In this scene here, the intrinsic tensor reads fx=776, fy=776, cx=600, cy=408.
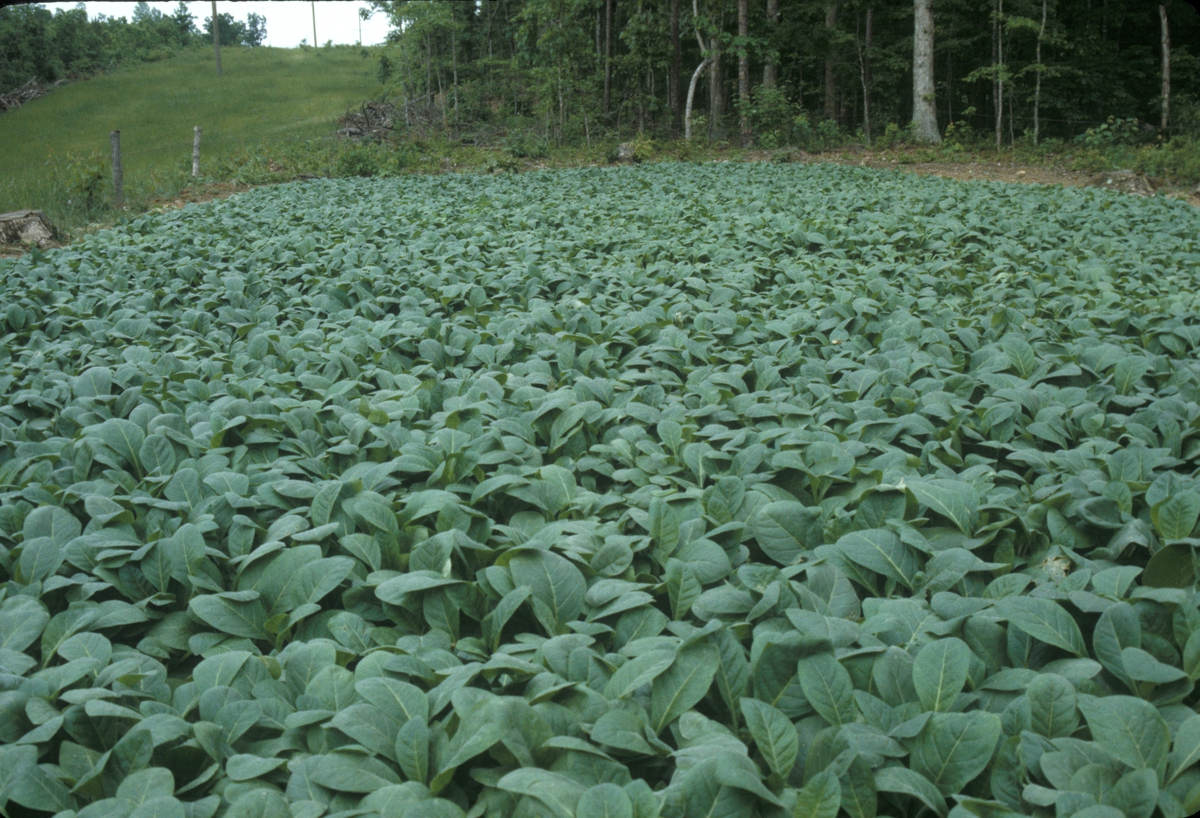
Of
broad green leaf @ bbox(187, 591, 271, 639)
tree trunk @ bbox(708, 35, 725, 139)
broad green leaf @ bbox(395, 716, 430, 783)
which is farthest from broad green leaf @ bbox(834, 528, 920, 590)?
tree trunk @ bbox(708, 35, 725, 139)

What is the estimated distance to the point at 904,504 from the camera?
204 centimetres

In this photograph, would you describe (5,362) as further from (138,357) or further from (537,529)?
(537,529)

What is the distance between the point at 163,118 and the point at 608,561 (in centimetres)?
3805

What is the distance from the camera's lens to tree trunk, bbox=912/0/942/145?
1561 centimetres

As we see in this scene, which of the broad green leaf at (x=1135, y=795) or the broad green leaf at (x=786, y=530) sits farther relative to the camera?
the broad green leaf at (x=786, y=530)

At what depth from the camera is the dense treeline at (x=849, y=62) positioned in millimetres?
17500

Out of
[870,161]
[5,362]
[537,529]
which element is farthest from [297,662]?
[870,161]

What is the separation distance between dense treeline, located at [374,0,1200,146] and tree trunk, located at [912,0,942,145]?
0.31 ft

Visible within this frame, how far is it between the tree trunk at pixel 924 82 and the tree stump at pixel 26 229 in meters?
14.7

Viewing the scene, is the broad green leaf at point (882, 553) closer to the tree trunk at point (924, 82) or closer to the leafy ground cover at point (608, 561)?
the leafy ground cover at point (608, 561)

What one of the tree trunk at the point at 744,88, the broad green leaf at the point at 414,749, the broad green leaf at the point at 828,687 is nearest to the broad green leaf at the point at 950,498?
the broad green leaf at the point at 828,687

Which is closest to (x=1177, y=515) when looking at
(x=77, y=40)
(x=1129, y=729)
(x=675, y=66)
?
(x=1129, y=729)

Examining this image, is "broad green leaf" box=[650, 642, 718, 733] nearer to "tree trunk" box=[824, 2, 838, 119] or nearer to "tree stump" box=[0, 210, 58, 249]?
"tree stump" box=[0, 210, 58, 249]

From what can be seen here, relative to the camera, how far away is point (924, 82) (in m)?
15.9
